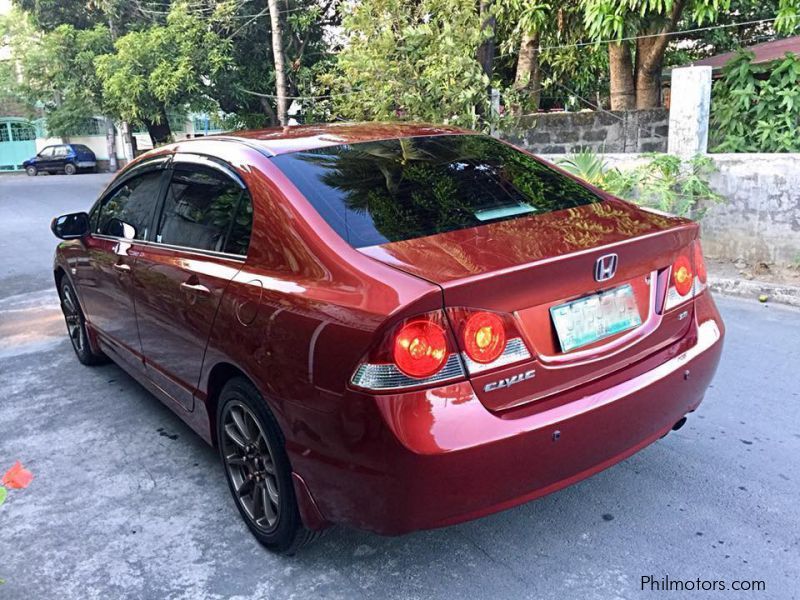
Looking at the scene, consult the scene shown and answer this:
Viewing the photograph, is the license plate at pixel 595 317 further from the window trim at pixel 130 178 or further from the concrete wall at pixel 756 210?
the concrete wall at pixel 756 210

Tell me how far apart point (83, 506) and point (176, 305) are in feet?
3.32

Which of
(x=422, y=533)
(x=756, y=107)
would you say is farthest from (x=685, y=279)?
(x=756, y=107)

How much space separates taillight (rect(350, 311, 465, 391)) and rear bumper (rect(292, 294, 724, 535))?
45mm

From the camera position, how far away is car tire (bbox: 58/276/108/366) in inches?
199

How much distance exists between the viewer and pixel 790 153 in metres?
6.84

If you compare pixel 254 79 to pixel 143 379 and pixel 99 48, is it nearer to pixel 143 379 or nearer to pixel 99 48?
pixel 99 48

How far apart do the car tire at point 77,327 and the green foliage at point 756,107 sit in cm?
636

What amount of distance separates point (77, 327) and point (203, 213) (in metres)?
2.51

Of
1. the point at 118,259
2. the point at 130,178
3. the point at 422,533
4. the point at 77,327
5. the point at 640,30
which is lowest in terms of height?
the point at 422,533

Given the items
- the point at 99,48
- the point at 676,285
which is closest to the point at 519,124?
the point at 676,285

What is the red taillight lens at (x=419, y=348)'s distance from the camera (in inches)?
83.7

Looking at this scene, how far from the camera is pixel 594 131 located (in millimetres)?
9484

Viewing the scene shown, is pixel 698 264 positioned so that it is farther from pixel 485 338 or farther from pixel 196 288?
pixel 196 288

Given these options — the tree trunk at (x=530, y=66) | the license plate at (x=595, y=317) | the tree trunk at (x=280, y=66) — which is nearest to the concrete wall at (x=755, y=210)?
the license plate at (x=595, y=317)
